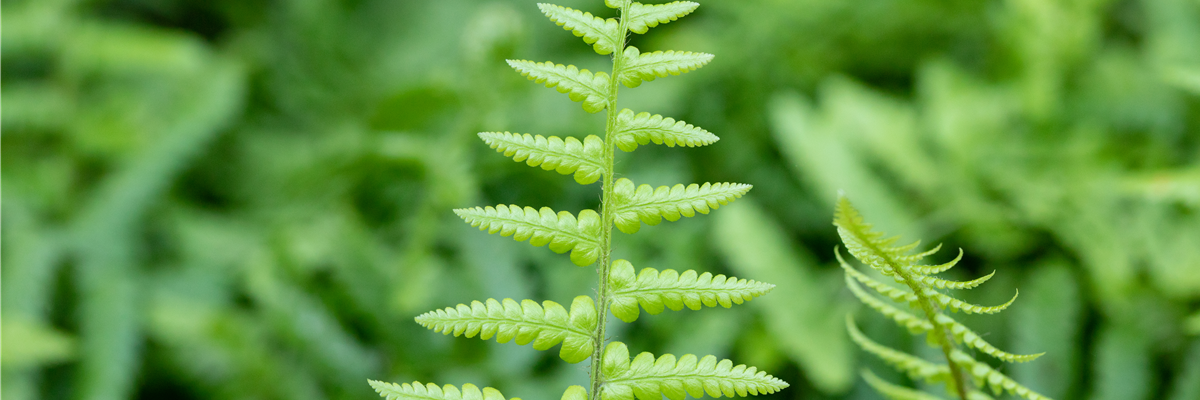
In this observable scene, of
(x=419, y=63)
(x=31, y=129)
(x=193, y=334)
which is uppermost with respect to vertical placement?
(x=31, y=129)

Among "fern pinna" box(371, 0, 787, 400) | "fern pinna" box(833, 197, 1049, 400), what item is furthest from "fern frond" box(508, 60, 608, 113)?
"fern pinna" box(833, 197, 1049, 400)

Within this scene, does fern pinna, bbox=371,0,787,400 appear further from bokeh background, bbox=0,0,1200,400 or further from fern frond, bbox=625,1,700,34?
bokeh background, bbox=0,0,1200,400

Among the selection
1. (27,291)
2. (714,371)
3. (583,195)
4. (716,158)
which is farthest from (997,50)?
(27,291)

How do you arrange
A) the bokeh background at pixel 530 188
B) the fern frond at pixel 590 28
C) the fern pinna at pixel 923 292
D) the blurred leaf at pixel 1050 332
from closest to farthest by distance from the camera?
the fern pinna at pixel 923 292
the fern frond at pixel 590 28
the blurred leaf at pixel 1050 332
the bokeh background at pixel 530 188

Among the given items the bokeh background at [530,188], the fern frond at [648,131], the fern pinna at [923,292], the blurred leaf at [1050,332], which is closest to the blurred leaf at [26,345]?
the bokeh background at [530,188]

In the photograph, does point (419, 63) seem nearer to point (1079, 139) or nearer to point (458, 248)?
point (458, 248)

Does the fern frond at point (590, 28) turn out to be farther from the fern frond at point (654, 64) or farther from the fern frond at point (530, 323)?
the fern frond at point (530, 323)

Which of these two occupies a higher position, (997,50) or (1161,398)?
(997,50)
